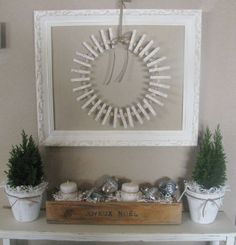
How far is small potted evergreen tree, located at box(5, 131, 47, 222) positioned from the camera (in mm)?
1125

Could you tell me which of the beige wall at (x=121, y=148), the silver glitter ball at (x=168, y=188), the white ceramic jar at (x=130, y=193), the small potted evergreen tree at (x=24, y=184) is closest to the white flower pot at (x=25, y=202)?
the small potted evergreen tree at (x=24, y=184)

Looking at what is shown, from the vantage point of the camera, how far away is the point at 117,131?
1.22 metres

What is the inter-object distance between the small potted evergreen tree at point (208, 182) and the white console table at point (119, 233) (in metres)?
0.05

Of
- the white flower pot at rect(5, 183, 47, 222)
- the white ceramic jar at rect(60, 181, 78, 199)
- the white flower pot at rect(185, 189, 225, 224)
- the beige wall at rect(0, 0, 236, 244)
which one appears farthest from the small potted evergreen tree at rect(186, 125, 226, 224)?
the white flower pot at rect(5, 183, 47, 222)

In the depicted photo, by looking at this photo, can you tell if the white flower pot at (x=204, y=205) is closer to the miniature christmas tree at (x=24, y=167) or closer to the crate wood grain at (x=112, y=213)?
the crate wood grain at (x=112, y=213)

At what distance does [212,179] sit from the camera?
113cm

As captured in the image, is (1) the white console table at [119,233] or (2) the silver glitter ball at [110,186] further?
(2) the silver glitter ball at [110,186]

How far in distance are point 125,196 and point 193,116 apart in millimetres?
378

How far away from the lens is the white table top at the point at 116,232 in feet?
3.58

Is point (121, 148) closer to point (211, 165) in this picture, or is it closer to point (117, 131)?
point (117, 131)

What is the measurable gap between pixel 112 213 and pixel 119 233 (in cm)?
7

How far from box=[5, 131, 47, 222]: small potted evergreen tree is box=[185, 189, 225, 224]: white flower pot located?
0.53 metres

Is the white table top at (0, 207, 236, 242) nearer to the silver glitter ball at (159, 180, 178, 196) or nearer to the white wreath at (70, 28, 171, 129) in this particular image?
the silver glitter ball at (159, 180, 178, 196)

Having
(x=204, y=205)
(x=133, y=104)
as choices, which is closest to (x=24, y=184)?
(x=133, y=104)
